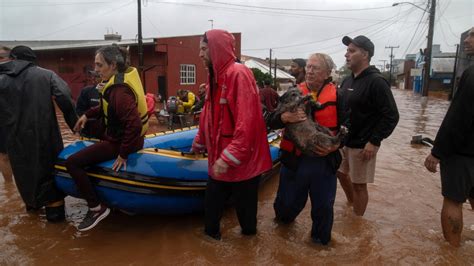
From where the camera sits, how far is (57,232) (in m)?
3.80

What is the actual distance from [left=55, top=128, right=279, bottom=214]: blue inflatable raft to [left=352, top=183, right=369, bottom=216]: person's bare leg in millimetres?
1638

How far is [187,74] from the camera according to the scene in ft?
78.0

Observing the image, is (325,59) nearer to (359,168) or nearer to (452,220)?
(359,168)

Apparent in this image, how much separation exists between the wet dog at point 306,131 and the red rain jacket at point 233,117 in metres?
0.27

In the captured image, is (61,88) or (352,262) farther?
(61,88)

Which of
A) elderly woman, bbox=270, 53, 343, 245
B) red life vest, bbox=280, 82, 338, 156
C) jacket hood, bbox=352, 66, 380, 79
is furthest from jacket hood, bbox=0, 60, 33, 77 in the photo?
jacket hood, bbox=352, 66, 380, 79

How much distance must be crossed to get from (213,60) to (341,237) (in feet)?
7.12

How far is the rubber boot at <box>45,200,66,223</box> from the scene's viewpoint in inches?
156

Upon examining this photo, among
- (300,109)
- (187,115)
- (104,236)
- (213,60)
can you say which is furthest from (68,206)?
(187,115)

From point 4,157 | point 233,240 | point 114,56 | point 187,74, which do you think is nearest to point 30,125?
point 114,56

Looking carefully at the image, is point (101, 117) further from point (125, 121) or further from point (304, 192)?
point (304, 192)

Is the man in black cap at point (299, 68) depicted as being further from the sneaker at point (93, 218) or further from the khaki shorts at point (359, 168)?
the sneaker at point (93, 218)

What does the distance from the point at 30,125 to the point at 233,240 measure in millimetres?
2361

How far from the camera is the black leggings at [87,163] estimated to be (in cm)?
345
